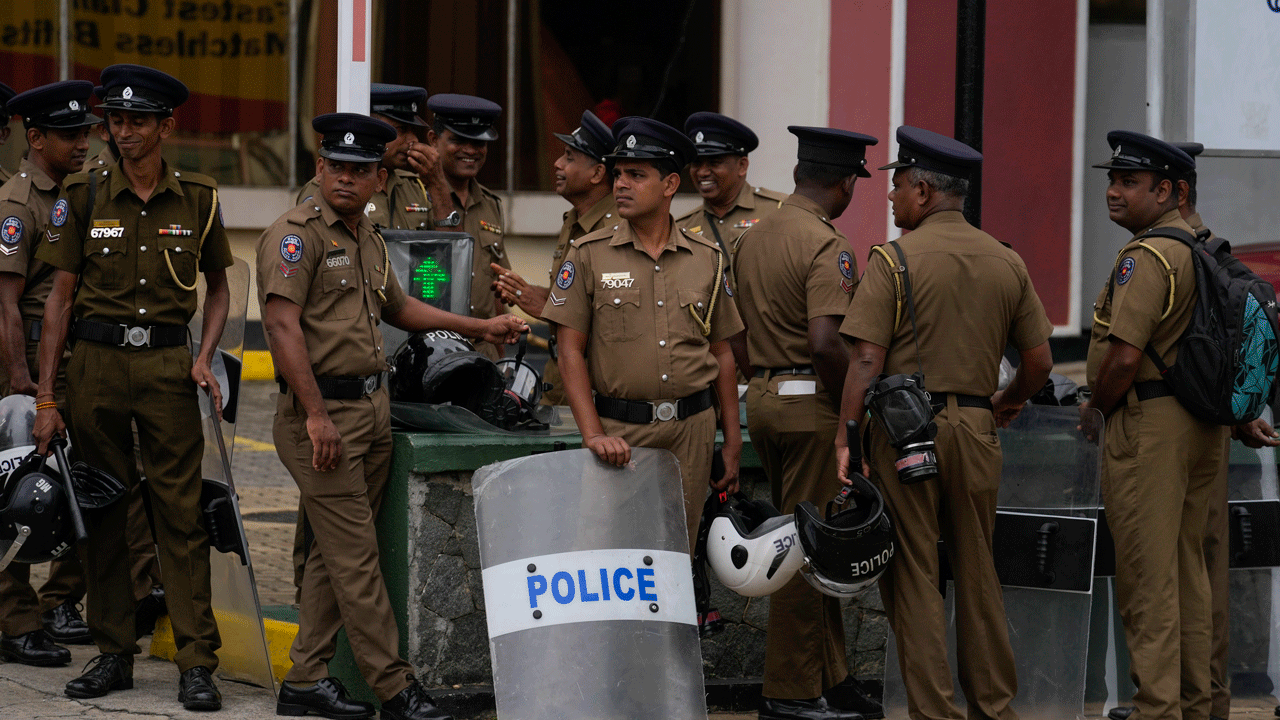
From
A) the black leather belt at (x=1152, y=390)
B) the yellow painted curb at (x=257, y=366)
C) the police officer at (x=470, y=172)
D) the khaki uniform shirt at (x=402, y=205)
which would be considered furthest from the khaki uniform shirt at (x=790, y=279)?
the yellow painted curb at (x=257, y=366)

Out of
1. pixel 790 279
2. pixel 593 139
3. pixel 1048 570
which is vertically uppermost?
pixel 593 139

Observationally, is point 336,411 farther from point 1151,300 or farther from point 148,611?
point 1151,300

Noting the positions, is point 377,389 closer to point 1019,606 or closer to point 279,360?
point 279,360

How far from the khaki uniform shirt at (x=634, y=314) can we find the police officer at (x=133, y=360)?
55.7 inches

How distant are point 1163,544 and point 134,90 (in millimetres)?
3989

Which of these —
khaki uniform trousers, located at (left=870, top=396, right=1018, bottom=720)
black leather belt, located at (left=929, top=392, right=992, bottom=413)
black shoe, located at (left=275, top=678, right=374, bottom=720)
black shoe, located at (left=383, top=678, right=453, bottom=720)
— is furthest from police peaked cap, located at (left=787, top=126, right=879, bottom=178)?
black shoe, located at (left=275, top=678, right=374, bottom=720)

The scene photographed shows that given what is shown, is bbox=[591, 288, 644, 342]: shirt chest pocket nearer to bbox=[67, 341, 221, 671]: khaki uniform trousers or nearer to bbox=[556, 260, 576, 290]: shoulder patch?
bbox=[556, 260, 576, 290]: shoulder patch

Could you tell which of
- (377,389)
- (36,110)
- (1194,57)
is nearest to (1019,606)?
(377,389)

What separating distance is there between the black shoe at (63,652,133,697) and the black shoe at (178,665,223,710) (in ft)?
0.75

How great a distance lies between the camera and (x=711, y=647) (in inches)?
245

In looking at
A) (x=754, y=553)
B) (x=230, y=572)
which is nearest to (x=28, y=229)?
(x=230, y=572)

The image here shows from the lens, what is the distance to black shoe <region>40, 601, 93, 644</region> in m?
6.50

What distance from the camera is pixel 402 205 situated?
744 centimetres

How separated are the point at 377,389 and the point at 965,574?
7.07 feet
